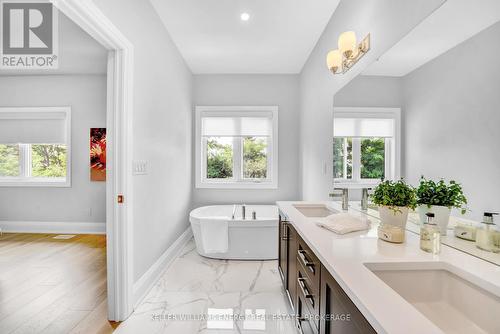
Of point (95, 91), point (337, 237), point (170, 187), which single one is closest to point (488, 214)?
point (337, 237)

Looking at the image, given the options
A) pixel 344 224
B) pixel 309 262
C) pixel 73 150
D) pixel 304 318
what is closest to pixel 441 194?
pixel 344 224

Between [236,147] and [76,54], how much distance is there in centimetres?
264

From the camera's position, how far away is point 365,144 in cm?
188

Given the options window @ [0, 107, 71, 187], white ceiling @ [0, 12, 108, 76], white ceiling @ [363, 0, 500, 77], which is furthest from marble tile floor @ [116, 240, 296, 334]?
window @ [0, 107, 71, 187]

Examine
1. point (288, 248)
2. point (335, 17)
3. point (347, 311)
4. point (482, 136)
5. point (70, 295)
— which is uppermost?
point (335, 17)

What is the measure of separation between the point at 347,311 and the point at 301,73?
12.9 feet

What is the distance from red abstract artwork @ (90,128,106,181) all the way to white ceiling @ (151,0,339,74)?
1.95 m

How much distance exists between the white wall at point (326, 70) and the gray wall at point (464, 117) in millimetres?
377

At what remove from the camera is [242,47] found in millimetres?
3385

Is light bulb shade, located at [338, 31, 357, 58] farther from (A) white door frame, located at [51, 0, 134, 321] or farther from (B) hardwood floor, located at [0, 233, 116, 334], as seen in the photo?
(B) hardwood floor, located at [0, 233, 116, 334]

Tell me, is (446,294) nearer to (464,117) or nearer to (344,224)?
(344,224)

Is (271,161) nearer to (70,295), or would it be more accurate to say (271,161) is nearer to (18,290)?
(70,295)

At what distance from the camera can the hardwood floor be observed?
190 centimetres

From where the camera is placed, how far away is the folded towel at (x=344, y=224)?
1451 millimetres
